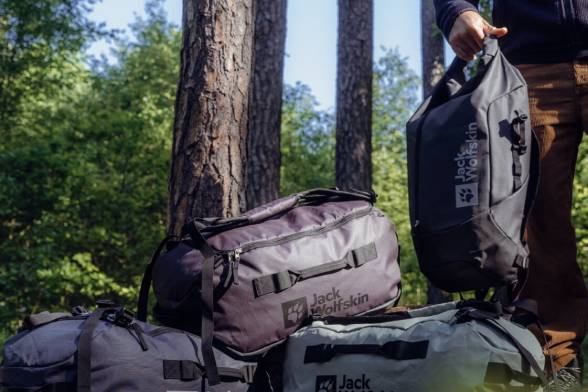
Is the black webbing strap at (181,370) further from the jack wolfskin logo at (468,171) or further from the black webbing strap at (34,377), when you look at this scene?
the jack wolfskin logo at (468,171)

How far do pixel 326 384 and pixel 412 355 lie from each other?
0.34m

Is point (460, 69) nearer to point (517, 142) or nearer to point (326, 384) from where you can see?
point (517, 142)

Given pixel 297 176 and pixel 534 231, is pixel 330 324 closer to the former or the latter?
pixel 534 231

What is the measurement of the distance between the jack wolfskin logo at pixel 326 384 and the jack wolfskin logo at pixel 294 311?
0.24 metres

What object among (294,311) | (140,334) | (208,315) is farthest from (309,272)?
(140,334)

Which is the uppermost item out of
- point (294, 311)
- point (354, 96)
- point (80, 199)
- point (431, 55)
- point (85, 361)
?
point (431, 55)

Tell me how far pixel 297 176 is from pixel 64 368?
17167mm

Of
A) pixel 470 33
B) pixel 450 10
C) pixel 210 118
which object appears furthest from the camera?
pixel 210 118

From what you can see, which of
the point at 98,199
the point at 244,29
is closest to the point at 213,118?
the point at 244,29

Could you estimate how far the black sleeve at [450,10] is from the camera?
9.25ft

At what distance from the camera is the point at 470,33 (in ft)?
9.02

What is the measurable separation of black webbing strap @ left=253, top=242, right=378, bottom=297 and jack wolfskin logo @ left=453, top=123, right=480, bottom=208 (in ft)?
1.32

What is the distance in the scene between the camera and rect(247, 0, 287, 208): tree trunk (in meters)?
6.57

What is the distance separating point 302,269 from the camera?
2.68 m
